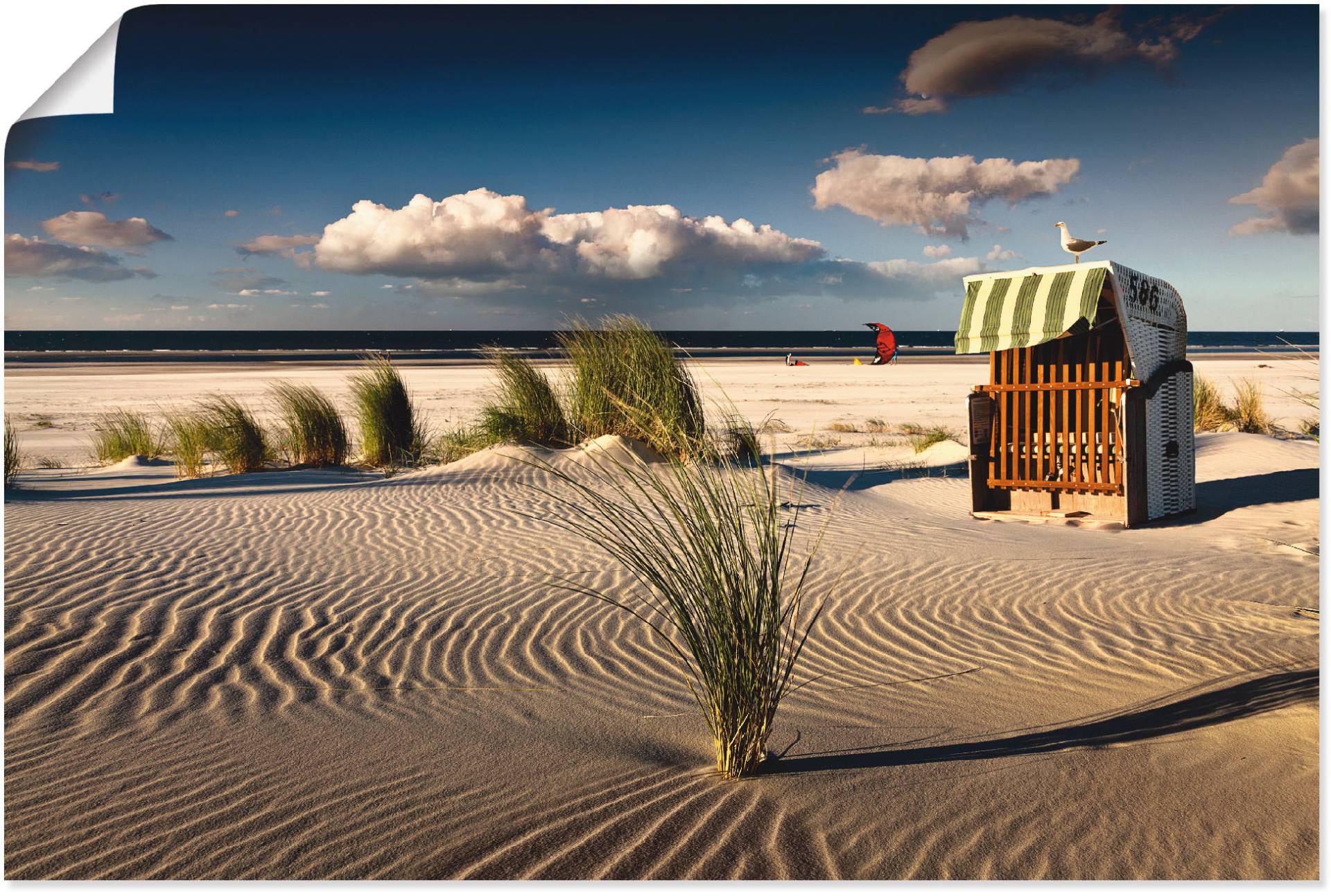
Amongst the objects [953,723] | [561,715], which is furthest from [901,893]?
[561,715]

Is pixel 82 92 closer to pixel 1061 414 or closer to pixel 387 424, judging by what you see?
pixel 1061 414

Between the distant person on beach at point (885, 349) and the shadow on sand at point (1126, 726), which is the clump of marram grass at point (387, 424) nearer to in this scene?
the shadow on sand at point (1126, 726)

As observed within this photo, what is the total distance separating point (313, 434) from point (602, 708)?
864 cm

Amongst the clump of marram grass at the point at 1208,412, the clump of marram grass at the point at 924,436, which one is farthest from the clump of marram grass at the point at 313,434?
the clump of marram grass at the point at 1208,412

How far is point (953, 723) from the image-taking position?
3037mm

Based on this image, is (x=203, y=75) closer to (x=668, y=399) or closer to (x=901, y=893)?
(x=901, y=893)

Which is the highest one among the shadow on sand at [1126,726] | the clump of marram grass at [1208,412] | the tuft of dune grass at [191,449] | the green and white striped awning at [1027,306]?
the green and white striped awning at [1027,306]

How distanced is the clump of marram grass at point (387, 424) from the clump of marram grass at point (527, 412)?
1.36m

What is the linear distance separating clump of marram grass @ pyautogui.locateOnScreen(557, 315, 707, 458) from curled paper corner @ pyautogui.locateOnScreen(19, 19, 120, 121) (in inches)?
258

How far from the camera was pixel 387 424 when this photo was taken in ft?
35.2

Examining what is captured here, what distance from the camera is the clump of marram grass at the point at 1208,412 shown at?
1253 centimetres

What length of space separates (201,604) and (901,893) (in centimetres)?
382

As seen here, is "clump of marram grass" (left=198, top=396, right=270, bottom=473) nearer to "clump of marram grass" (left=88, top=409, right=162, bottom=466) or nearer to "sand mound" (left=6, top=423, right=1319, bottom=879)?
"clump of marram grass" (left=88, top=409, right=162, bottom=466)

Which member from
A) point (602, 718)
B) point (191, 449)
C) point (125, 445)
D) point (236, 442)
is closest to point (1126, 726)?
point (602, 718)
